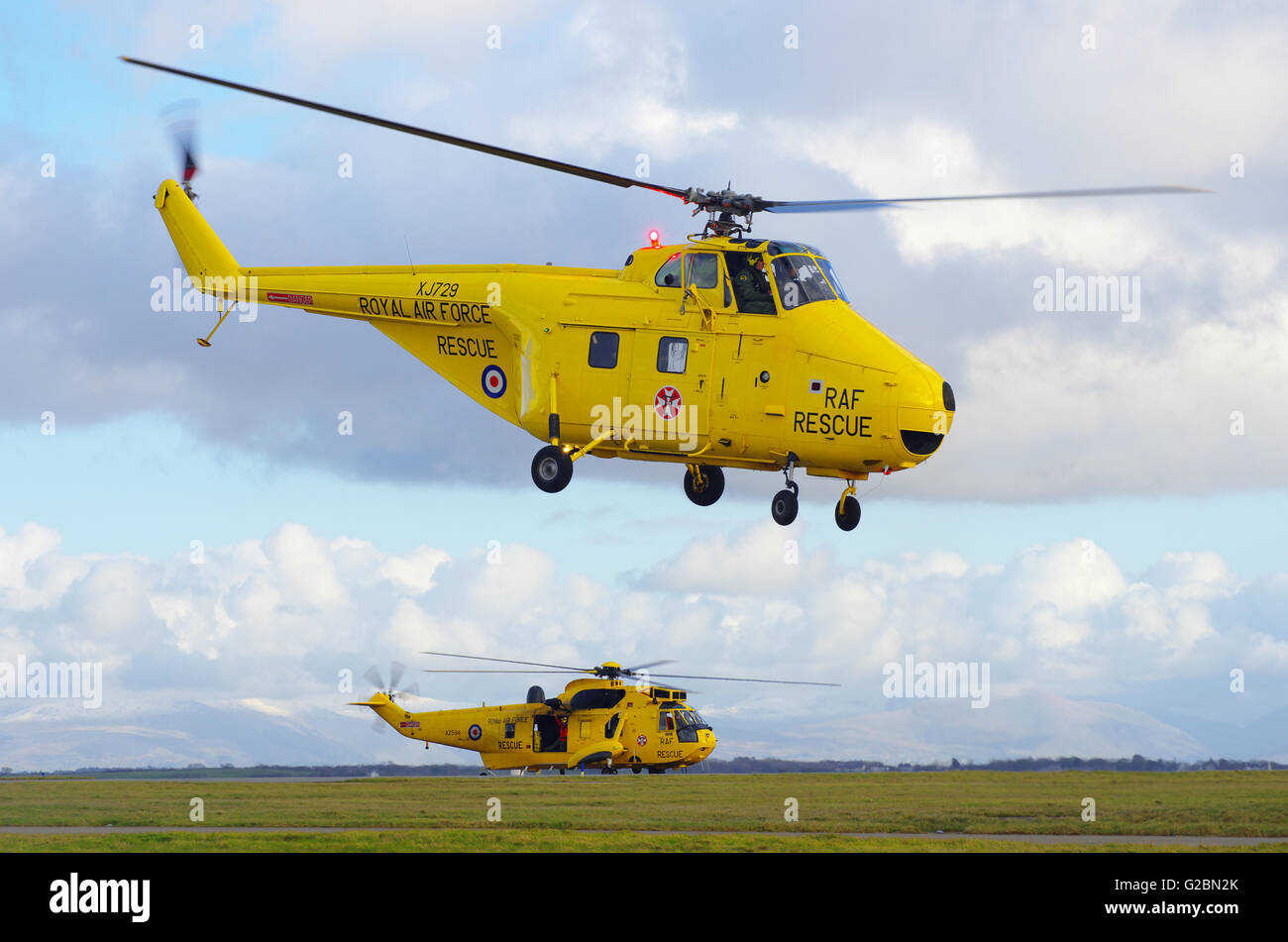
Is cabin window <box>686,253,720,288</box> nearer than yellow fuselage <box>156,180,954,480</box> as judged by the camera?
No

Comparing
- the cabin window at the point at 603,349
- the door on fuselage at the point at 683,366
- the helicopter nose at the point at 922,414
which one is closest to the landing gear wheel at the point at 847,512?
the helicopter nose at the point at 922,414

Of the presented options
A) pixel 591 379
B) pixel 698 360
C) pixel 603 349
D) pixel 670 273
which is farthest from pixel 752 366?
pixel 591 379

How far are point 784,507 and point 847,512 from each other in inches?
44.6

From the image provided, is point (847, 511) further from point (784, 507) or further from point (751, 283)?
point (751, 283)

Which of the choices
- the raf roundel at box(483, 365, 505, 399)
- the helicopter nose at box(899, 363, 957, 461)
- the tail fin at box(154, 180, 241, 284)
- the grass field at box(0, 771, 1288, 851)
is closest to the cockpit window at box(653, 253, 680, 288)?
the raf roundel at box(483, 365, 505, 399)

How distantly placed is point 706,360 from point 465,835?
47.8 feet

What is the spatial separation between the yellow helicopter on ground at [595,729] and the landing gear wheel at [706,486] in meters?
28.4

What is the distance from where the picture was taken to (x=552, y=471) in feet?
85.1

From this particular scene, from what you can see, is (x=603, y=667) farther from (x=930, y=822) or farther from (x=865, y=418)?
(x=865, y=418)

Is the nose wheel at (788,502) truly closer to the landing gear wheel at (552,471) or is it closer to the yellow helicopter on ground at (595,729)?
the landing gear wheel at (552,471)

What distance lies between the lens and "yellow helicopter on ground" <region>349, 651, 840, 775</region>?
54.7m

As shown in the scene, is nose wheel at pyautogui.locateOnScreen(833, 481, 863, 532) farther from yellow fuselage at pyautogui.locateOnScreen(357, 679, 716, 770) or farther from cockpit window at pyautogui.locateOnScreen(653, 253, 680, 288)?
yellow fuselage at pyautogui.locateOnScreen(357, 679, 716, 770)

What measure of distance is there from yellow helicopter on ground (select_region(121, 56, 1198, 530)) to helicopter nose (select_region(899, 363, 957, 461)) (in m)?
0.02
